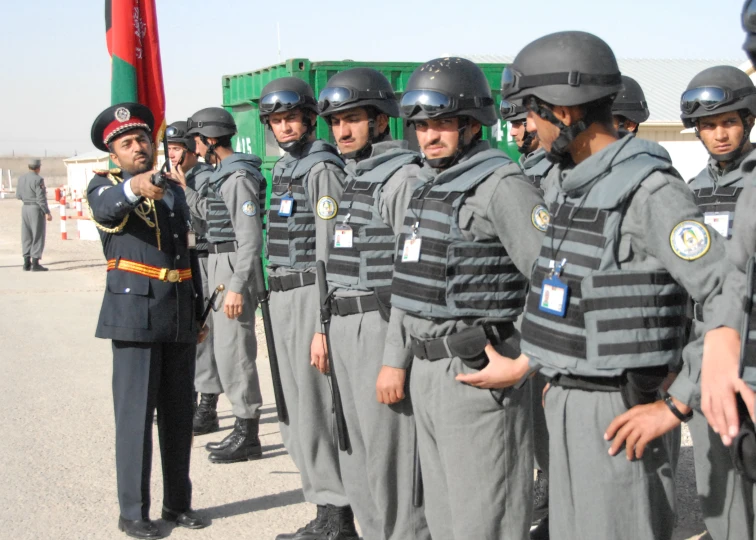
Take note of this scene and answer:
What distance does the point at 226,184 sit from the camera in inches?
247

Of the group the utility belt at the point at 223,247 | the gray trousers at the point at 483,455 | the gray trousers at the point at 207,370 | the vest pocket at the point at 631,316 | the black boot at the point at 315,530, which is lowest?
the black boot at the point at 315,530

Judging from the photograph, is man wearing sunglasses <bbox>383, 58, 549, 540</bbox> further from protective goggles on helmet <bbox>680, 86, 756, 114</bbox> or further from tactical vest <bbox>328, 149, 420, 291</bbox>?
protective goggles on helmet <bbox>680, 86, 756, 114</bbox>

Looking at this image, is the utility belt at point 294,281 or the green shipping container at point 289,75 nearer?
the utility belt at point 294,281

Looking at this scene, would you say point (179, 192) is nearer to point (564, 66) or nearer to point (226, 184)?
point (226, 184)

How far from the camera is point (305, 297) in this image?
5.08 m

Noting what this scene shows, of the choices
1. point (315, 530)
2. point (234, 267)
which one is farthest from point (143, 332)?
point (234, 267)

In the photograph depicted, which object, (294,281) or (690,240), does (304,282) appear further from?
(690,240)

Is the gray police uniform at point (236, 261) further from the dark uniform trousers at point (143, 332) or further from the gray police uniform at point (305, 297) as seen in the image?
the dark uniform trousers at point (143, 332)

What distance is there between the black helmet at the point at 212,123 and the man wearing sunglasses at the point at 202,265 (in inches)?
11.0

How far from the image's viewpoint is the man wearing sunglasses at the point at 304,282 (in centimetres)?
486

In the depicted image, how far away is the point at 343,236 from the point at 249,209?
188 centimetres

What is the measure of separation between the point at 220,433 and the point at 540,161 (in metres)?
3.41

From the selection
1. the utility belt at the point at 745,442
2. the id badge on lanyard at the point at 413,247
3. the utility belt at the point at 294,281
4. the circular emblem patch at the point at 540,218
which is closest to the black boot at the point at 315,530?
the utility belt at the point at 294,281

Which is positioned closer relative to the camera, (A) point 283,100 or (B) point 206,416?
(A) point 283,100
